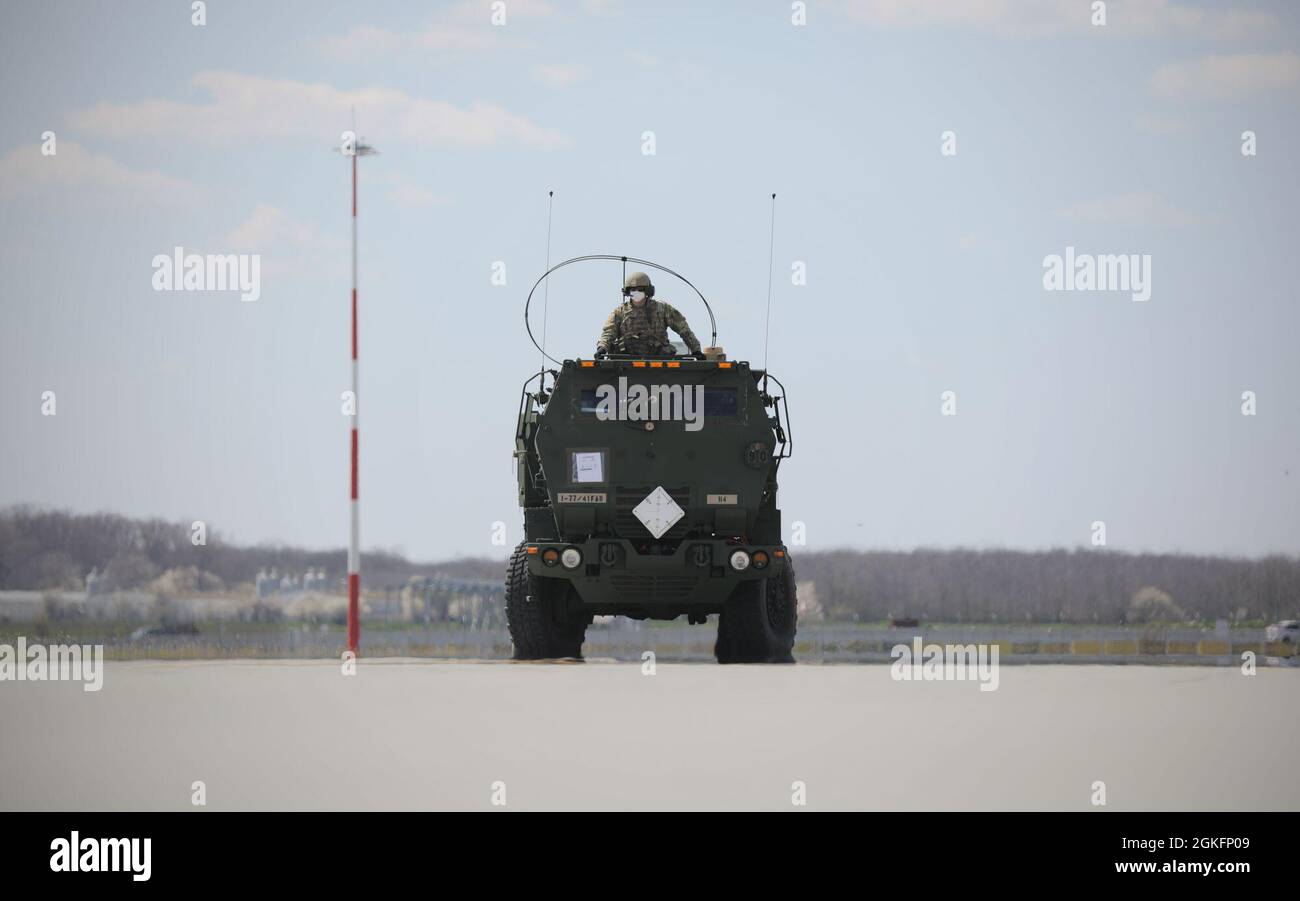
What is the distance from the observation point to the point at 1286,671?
63.5 feet

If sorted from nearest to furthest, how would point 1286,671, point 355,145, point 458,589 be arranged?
point 1286,671, point 355,145, point 458,589

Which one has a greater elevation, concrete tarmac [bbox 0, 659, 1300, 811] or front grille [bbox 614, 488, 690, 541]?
front grille [bbox 614, 488, 690, 541]

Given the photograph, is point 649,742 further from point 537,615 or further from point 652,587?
point 537,615

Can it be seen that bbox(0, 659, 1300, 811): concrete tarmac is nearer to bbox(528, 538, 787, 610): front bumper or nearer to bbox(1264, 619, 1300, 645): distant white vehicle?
bbox(528, 538, 787, 610): front bumper

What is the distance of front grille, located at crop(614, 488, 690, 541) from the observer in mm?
19734

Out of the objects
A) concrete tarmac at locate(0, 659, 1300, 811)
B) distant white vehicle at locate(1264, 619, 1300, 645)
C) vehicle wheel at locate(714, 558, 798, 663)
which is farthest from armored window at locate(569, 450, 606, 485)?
distant white vehicle at locate(1264, 619, 1300, 645)

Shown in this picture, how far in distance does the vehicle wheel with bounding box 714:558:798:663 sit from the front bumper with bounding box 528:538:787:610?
1.36 feet

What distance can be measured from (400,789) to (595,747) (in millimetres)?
2002

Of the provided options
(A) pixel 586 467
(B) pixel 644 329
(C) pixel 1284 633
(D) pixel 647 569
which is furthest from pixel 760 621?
(C) pixel 1284 633

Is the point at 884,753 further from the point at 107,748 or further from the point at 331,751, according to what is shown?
the point at 107,748

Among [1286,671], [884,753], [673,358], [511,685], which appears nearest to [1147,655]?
[1286,671]

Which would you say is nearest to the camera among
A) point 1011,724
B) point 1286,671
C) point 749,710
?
point 1011,724

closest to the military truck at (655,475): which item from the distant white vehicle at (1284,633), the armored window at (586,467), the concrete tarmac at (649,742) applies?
the armored window at (586,467)

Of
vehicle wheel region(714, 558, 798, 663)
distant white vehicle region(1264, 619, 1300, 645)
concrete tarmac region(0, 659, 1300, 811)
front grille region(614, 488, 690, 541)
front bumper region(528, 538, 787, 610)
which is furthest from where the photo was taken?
distant white vehicle region(1264, 619, 1300, 645)
